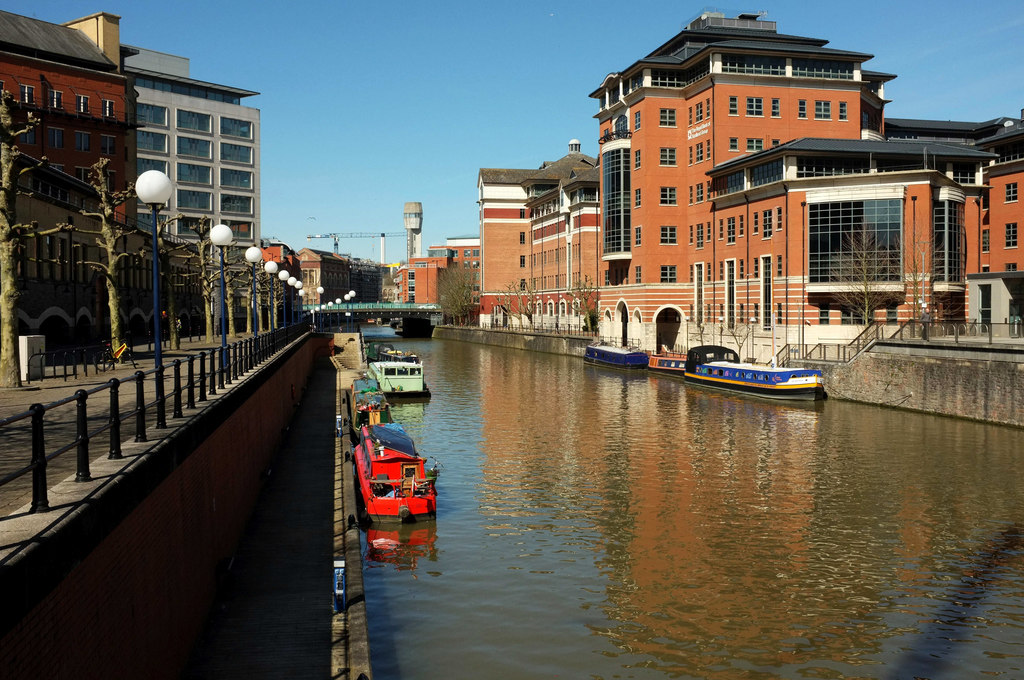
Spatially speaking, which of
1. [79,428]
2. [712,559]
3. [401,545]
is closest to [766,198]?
[712,559]

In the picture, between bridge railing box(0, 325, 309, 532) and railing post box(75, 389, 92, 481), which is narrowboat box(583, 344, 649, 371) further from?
railing post box(75, 389, 92, 481)

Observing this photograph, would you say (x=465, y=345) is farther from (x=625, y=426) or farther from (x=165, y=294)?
(x=625, y=426)

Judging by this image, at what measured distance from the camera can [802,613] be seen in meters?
18.4

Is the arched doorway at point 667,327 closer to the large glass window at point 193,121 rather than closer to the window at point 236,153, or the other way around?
the window at point 236,153

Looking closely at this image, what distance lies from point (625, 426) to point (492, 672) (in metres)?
28.9

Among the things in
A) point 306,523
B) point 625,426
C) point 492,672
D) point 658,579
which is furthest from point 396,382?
point 492,672

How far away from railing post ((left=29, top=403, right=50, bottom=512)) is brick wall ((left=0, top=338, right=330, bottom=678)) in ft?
1.34

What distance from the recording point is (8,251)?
24156 mm

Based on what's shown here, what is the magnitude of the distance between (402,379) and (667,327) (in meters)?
37.2

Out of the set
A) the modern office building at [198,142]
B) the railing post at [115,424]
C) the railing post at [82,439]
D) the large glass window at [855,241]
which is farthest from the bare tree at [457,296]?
the railing post at [82,439]

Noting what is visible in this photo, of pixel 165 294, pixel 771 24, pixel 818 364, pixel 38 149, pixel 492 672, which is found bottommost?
pixel 492 672

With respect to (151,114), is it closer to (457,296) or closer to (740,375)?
(457,296)

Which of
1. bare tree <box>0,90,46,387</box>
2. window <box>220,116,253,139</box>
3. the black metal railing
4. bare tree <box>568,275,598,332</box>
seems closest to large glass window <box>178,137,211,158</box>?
window <box>220,116,253,139</box>

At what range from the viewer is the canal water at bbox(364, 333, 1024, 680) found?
16.7 metres
